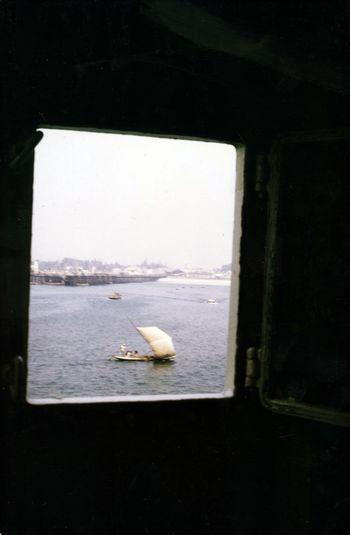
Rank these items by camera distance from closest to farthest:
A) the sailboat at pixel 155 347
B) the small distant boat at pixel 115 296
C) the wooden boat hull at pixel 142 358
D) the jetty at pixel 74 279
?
the sailboat at pixel 155 347
the wooden boat hull at pixel 142 358
the small distant boat at pixel 115 296
the jetty at pixel 74 279

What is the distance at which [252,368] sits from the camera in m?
2.02

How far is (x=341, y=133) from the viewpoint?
179cm

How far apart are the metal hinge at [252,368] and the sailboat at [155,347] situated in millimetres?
32952

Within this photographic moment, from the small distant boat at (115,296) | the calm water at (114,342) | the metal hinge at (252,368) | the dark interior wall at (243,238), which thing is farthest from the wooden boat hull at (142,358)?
the metal hinge at (252,368)

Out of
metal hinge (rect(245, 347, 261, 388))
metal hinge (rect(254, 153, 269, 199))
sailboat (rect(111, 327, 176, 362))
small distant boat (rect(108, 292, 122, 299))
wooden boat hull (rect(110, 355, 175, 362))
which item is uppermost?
metal hinge (rect(254, 153, 269, 199))

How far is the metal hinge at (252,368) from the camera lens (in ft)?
6.63

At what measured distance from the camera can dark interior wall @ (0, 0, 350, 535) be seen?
185cm

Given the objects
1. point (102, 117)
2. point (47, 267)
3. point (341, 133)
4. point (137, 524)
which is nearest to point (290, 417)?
point (137, 524)

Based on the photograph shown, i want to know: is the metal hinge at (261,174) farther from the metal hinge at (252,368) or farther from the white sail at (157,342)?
the white sail at (157,342)

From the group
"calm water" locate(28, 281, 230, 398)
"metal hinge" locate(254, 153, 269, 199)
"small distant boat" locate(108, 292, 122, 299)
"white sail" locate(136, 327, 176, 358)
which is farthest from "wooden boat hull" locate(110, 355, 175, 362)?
"metal hinge" locate(254, 153, 269, 199)

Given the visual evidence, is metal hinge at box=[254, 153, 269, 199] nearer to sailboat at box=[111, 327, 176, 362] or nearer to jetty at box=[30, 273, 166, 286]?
sailboat at box=[111, 327, 176, 362]

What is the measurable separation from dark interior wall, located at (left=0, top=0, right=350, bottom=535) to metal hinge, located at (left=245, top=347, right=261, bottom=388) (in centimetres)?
5

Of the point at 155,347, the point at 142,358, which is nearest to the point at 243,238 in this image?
the point at 155,347

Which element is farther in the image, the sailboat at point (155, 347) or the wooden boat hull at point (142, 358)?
the wooden boat hull at point (142, 358)
